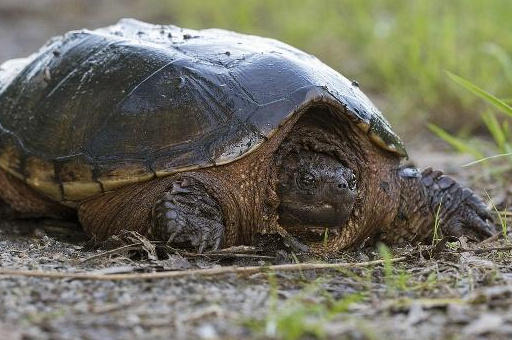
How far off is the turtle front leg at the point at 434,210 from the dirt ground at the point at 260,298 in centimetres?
35

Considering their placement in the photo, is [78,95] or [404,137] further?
[404,137]

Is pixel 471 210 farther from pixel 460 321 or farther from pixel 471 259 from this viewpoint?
pixel 460 321

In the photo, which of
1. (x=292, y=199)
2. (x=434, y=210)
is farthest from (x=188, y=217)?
(x=434, y=210)

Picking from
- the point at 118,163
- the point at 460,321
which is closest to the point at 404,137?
the point at 118,163

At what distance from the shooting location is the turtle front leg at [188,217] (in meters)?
2.89

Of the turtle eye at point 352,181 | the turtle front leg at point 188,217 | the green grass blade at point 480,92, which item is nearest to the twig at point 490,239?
the green grass blade at point 480,92

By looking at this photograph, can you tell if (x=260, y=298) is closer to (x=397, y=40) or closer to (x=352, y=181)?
(x=352, y=181)

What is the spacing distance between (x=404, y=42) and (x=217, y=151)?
13.6 ft

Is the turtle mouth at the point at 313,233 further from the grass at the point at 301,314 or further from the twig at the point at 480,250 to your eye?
the grass at the point at 301,314

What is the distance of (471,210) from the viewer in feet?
11.9

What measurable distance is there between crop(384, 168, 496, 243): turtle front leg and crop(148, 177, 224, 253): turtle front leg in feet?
3.01

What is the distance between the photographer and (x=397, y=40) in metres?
6.98

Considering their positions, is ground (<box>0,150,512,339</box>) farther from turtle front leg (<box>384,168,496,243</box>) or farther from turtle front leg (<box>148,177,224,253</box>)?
turtle front leg (<box>384,168,496,243</box>)

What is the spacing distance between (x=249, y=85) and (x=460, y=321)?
1.45 m
